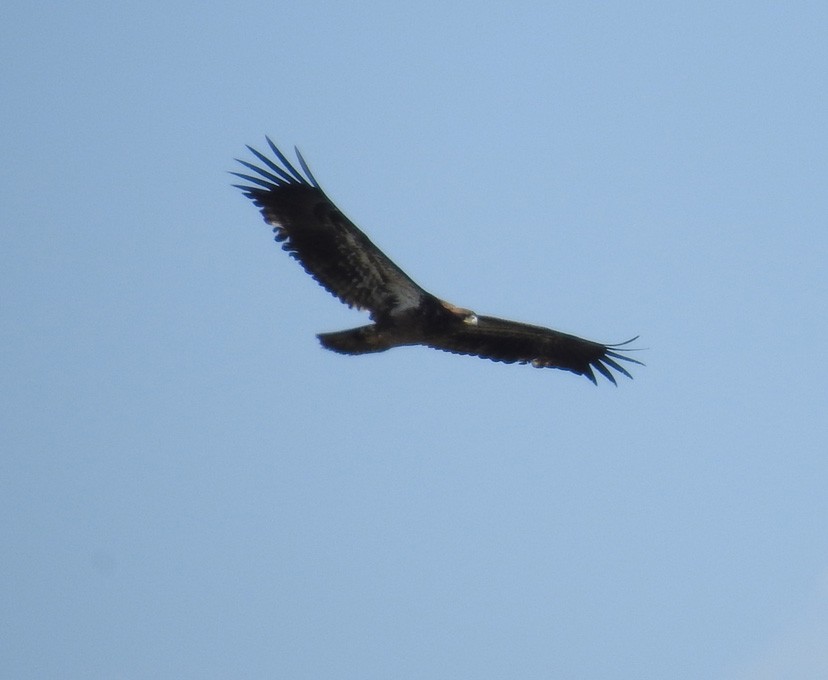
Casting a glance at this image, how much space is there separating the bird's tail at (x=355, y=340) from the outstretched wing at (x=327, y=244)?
272mm

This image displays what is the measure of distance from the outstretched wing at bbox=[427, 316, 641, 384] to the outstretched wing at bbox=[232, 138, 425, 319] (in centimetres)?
117

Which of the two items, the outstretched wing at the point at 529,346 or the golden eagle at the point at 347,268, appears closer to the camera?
the golden eagle at the point at 347,268

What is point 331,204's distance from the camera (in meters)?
18.2

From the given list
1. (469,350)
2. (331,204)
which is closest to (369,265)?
(331,204)

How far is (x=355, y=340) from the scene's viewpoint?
1845 centimetres

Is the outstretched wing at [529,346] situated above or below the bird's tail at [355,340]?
above

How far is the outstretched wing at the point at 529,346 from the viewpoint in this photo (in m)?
19.9

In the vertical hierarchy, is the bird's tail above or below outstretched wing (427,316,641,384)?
below

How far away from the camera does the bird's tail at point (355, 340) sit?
18.3 m

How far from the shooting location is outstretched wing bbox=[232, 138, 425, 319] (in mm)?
18312

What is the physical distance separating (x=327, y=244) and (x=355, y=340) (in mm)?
1223

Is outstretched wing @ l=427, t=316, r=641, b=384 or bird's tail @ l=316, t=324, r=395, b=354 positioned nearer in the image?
bird's tail @ l=316, t=324, r=395, b=354

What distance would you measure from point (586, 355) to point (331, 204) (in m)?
4.93

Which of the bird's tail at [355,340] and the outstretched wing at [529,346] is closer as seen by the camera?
the bird's tail at [355,340]
